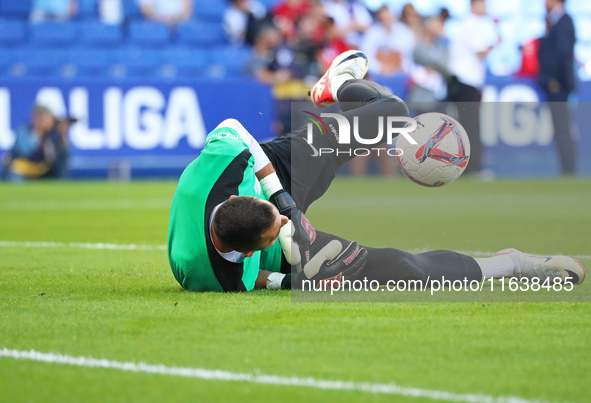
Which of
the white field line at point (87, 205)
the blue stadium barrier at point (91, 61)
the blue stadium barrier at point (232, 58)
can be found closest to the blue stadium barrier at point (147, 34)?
the blue stadium barrier at point (91, 61)

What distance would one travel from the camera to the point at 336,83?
585 centimetres

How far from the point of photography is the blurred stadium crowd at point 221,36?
56.9 ft

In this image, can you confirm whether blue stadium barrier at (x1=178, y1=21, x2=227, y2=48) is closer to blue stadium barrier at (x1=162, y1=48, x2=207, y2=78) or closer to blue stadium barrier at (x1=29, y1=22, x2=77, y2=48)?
blue stadium barrier at (x1=162, y1=48, x2=207, y2=78)

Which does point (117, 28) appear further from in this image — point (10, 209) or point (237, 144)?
point (237, 144)

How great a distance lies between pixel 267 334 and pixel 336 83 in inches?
91.8

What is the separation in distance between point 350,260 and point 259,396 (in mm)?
2096

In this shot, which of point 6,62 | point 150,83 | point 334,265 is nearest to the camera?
point 334,265

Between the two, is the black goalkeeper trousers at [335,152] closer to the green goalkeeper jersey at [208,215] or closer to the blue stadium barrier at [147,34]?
the green goalkeeper jersey at [208,215]

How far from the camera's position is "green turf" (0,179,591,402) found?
3.15m

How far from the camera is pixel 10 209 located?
37.4 feet

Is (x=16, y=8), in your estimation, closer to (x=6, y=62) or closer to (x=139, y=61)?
(x=6, y=62)

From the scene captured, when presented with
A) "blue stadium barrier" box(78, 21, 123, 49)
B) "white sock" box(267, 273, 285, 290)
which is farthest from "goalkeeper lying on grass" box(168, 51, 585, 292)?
"blue stadium barrier" box(78, 21, 123, 49)

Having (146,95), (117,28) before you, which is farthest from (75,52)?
(146,95)

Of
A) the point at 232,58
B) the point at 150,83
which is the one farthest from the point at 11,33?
the point at 232,58
